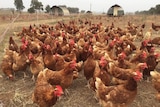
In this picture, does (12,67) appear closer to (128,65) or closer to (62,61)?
(62,61)

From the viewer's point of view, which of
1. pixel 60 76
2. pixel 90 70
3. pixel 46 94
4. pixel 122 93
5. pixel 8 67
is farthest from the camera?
pixel 8 67

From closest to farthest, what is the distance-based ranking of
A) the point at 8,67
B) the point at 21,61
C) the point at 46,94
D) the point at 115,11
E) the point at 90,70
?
1. the point at 46,94
2. the point at 90,70
3. the point at 21,61
4. the point at 8,67
5. the point at 115,11

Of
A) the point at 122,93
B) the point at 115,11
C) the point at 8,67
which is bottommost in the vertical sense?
the point at 8,67

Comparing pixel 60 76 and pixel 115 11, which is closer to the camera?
pixel 60 76

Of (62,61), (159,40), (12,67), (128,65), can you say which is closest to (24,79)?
(12,67)

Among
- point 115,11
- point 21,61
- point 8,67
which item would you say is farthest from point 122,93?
point 115,11

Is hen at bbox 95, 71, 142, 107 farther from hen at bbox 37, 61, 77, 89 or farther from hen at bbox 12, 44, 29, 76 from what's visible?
hen at bbox 12, 44, 29, 76

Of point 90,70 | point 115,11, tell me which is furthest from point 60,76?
point 115,11

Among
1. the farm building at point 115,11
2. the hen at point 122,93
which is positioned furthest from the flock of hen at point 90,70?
the farm building at point 115,11

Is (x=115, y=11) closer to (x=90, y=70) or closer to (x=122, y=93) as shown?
(x=90, y=70)

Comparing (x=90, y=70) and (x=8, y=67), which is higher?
(x=90, y=70)

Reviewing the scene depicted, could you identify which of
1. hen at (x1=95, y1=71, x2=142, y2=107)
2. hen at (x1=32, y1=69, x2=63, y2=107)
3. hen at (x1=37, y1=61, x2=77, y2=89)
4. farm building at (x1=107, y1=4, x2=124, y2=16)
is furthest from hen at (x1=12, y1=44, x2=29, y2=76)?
farm building at (x1=107, y1=4, x2=124, y2=16)

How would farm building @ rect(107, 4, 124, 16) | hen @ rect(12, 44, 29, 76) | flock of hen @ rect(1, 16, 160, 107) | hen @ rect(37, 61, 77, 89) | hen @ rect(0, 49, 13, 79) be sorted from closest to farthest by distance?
flock of hen @ rect(1, 16, 160, 107), hen @ rect(37, 61, 77, 89), hen @ rect(12, 44, 29, 76), hen @ rect(0, 49, 13, 79), farm building @ rect(107, 4, 124, 16)

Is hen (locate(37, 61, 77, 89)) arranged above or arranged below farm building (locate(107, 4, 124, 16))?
below
